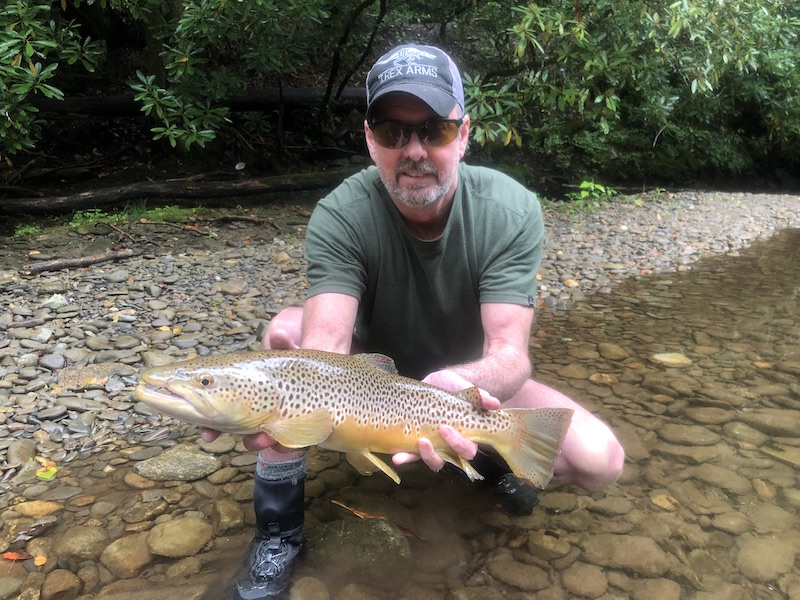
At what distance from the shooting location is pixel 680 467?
10.9ft

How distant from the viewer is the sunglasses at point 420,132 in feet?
8.40

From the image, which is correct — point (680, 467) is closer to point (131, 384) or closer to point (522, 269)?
point (522, 269)

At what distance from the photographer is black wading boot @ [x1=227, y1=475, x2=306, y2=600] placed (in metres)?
2.38

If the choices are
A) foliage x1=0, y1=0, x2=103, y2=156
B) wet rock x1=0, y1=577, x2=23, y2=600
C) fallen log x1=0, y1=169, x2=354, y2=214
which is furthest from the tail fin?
fallen log x1=0, y1=169, x2=354, y2=214

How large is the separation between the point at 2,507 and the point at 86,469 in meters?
0.40

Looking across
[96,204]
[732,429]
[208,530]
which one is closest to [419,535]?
[208,530]

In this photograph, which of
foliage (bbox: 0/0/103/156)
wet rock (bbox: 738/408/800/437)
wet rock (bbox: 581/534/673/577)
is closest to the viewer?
wet rock (bbox: 581/534/673/577)

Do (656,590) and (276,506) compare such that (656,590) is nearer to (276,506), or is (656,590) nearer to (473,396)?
(473,396)

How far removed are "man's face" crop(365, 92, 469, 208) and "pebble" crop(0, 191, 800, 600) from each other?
1.51 metres

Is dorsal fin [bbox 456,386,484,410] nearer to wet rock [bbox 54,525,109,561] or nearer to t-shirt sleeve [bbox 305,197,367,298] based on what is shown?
t-shirt sleeve [bbox 305,197,367,298]

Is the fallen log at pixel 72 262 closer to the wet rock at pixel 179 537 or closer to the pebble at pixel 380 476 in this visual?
the pebble at pixel 380 476

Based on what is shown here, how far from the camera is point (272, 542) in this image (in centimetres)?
246

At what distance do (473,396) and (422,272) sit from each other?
76cm

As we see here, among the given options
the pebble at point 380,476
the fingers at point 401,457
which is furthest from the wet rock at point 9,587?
the fingers at point 401,457
